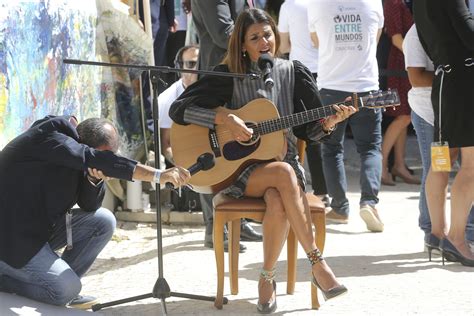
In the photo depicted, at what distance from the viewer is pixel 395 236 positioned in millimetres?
7004

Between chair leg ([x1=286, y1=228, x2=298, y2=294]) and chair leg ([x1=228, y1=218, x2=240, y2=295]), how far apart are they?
0.93ft

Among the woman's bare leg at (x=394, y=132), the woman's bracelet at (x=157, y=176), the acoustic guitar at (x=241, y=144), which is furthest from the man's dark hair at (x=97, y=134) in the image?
the woman's bare leg at (x=394, y=132)

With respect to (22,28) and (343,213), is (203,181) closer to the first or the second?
(22,28)

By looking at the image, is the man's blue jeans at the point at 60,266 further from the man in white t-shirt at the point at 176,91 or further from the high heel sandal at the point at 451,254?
the high heel sandal at the point at 451,254

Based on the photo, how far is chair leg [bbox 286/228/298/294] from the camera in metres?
5.38

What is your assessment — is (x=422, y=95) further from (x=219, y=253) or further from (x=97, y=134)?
(x=97, y=134)

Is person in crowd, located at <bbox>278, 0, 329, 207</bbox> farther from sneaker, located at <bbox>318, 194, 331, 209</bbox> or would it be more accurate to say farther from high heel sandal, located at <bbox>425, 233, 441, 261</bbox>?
high heel sandal, located at <bbox>425, 233, 441, 261</bbox>

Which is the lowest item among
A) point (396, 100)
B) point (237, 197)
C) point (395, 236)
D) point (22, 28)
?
point (395, 236)

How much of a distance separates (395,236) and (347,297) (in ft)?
5.89

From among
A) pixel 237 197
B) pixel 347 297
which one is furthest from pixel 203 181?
pixel 347 297

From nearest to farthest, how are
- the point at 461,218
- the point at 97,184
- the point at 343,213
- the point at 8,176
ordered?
the point at 8,176, the point at 97,184, the point at 461,218, the point at 343,213

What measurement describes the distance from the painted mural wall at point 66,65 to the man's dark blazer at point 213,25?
0.73m

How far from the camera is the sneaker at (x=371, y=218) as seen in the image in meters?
7.09

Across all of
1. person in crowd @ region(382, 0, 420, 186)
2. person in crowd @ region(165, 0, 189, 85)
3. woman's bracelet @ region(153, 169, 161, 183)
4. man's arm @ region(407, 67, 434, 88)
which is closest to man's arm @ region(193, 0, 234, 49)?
man's arm @ region(407, 67, 434, 88)
